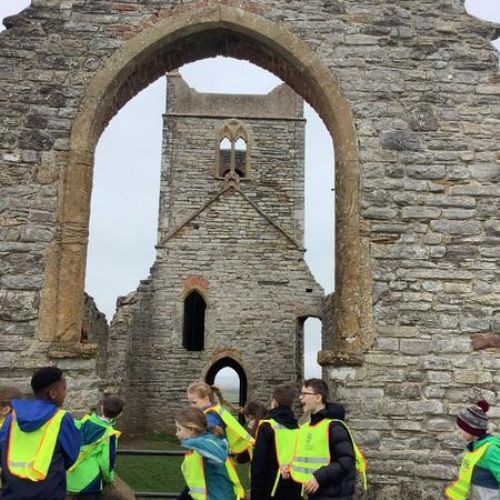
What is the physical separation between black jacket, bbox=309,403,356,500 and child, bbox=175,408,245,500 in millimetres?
502

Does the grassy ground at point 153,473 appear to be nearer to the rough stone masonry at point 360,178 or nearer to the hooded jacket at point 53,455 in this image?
the rough stone masonry at point 360,178

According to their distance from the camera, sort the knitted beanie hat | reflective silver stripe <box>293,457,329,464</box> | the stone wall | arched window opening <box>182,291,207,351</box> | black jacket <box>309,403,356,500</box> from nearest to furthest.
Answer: black jacket <box>309,403,356,500</box>, reflective silver stripe <box>293,457,329,464</box>, the knitted beanie hat, the stone wall, arched window opening <box>182,291,207,351</box>

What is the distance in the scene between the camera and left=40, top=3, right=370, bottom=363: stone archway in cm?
543

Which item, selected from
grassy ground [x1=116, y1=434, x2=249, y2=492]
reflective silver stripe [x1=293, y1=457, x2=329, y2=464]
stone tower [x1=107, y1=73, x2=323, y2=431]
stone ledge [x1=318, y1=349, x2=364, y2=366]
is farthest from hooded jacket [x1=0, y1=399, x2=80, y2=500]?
stone tower [x1=107, y1=73, x2=323, y2=431]

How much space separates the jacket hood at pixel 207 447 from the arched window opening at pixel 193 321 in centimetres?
1306

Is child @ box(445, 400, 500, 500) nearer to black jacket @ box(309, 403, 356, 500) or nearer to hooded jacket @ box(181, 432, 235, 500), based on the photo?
black jacket @ box(309, 403, 356, 500)

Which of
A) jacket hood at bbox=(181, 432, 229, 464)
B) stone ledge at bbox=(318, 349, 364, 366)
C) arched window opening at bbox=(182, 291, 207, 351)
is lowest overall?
jacket hood at bbox=(181, 432, 229, 464)

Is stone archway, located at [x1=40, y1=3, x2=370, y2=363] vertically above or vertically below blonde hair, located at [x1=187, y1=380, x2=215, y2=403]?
above

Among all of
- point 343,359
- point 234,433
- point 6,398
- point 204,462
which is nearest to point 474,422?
point 234,433

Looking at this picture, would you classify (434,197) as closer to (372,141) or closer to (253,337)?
(372,141)

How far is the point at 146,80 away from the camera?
6.55m

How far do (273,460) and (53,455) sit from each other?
130 centimetres

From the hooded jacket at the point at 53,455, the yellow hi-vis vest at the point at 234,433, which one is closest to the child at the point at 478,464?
the yellow hi-vis vest at the point at 234,433

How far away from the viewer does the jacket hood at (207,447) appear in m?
3.19
